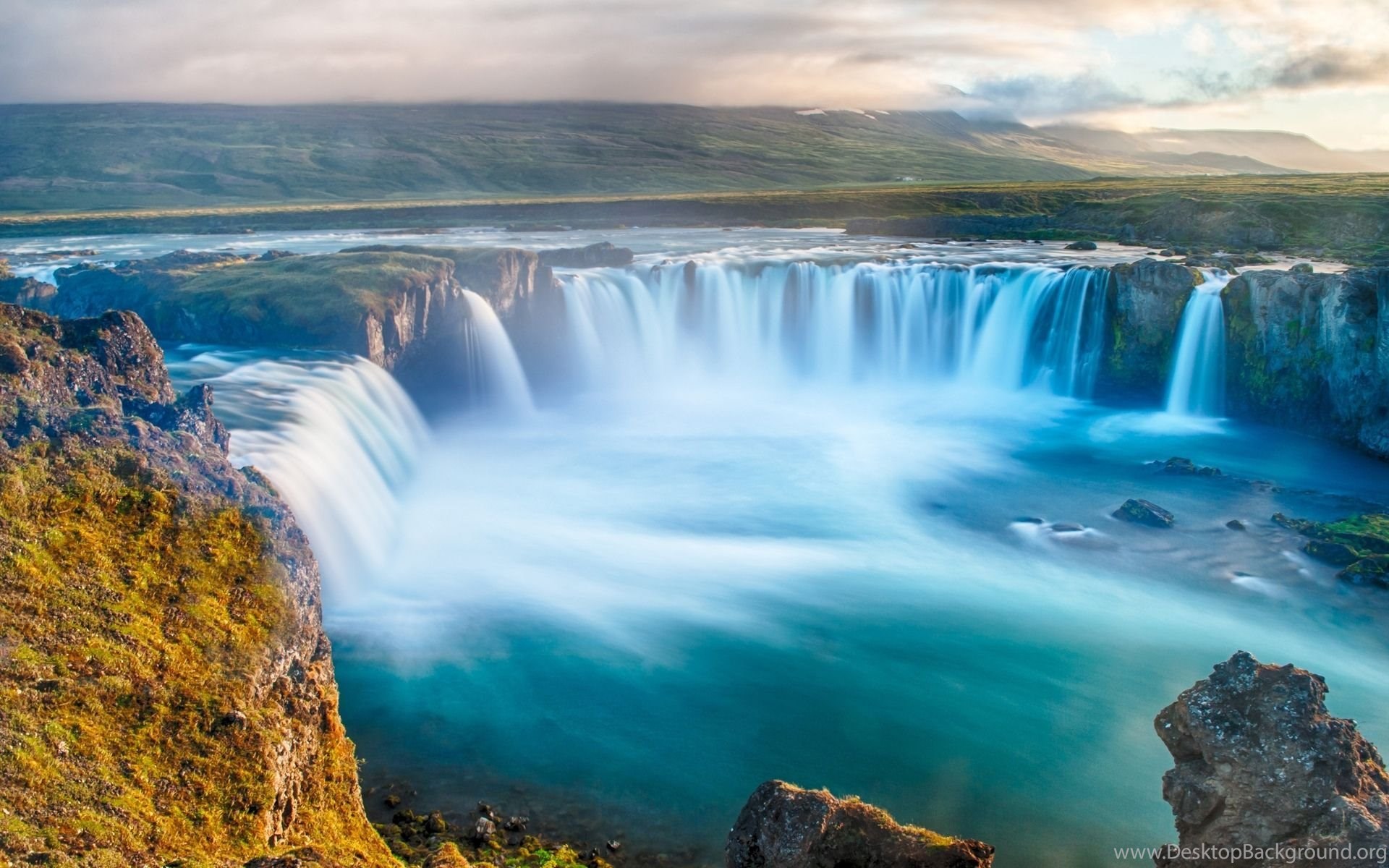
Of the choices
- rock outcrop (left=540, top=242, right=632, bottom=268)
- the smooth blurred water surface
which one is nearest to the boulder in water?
the smooth blurred water surface

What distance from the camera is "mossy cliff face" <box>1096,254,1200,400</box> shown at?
4266 centimetres

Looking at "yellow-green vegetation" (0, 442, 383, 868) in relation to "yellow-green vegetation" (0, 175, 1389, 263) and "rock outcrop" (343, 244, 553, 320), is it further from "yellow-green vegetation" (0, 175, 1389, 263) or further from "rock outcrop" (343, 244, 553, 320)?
"yellow-green vegetation" (0, 175, 1389, 263)

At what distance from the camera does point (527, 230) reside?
302 ft

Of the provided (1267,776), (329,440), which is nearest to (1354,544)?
(1267,776)

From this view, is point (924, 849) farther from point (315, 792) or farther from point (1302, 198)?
point (1302, 198)

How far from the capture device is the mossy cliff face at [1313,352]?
1389 inches

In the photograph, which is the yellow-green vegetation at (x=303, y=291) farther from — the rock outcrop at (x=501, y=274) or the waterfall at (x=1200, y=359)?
the waterfall at (x=1200, y=359)

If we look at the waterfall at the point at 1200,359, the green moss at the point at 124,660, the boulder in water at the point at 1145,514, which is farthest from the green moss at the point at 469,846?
the waterfall at the point at 1200,359

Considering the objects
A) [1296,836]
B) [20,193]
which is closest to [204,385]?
[1296,836]

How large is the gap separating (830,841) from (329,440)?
20541 mm

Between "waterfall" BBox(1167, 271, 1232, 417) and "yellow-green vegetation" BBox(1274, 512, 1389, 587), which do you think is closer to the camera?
"yellow-green vegetation" BBox(1274, 512, 1389, 587)

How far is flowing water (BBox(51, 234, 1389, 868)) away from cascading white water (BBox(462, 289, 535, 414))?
1.18 feet

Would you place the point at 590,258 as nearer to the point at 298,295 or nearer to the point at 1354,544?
the point at 298,295

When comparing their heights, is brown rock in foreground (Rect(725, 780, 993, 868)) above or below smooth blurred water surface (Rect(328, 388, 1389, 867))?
above
